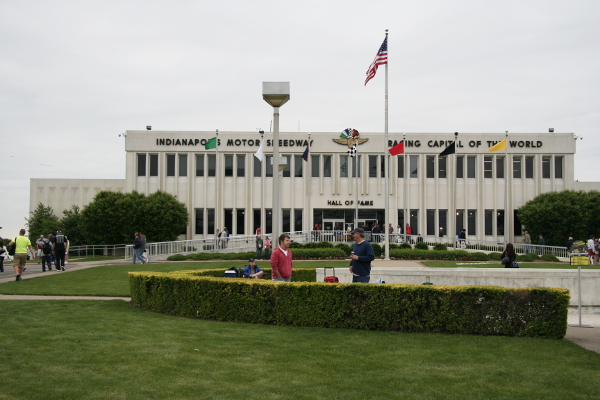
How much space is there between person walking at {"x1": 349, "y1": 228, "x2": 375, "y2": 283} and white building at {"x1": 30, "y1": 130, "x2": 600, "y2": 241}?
3406 centimetres

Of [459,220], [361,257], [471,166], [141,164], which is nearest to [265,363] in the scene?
[361,257]

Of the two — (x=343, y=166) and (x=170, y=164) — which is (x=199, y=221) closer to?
(x=170, y=164)

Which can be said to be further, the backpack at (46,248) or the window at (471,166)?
the window at (471,166)

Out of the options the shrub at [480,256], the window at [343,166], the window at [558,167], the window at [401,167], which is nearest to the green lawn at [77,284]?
the shrub at [480,256]

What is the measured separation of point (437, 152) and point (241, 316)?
37.4m

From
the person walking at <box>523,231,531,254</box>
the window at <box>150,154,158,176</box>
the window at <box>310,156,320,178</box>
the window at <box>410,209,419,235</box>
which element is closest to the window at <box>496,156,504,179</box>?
the person walking at <box>523,231,531,254</box>

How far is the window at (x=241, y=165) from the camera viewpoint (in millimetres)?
45344

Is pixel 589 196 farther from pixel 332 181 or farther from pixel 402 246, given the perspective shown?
pixel 332 181

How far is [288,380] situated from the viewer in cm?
620

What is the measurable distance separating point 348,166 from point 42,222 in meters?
→ 26.1

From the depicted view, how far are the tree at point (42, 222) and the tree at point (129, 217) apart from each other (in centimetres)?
586

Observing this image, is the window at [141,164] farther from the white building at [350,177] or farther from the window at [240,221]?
the window at [240,221]

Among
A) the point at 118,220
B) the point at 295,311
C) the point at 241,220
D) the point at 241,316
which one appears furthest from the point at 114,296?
the point at 241,220

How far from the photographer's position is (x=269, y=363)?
22.8 ft
